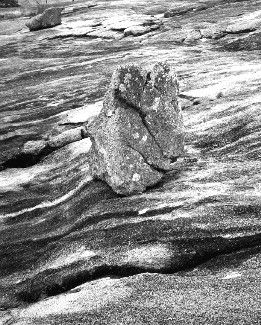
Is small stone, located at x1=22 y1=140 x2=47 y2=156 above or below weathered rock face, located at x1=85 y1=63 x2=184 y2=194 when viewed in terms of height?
below

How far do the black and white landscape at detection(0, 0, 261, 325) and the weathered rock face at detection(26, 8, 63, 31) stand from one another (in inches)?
798

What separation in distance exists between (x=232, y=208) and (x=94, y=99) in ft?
41.9

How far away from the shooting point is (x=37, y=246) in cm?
1267

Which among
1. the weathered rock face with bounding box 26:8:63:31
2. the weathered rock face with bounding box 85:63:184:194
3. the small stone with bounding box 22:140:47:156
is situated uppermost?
the weathered rock face with bounding box 26:8:63:31

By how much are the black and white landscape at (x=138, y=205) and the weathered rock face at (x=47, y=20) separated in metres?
20.3

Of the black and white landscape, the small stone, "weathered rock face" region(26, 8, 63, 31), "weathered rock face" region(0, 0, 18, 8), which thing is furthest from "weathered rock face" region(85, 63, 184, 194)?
"weathered rock face" region(0, 0, 18, 8)

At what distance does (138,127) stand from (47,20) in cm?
3128

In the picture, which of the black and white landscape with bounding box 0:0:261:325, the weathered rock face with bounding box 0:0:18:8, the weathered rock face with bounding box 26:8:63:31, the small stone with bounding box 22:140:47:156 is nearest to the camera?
the black and white landscape with bounding box 0:0:261:325

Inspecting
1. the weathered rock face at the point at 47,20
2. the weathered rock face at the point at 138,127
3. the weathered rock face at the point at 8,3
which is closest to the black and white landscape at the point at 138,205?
the weathered rock face at the point at 138,127

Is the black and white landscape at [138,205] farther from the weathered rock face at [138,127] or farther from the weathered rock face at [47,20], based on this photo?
the weathered rock face at [47,20]

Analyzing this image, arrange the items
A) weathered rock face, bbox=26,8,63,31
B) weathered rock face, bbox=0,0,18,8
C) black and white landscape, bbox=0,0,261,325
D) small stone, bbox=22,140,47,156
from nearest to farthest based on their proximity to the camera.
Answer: black and white landscape, bbox=0,0,261,325 → small stone, bbox=22,140,47,156 → weathered rock face, bbox=26,8,63,31 → weathered rock face, bbox=0,0,18,8

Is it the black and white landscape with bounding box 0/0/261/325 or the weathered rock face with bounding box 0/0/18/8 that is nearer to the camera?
the black and white landscape with bounding box 0/0/261/325

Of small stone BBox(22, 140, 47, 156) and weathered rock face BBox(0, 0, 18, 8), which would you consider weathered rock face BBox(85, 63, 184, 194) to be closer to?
small stone BBox(22, 140, 47, 156)

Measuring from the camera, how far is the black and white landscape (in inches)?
342
